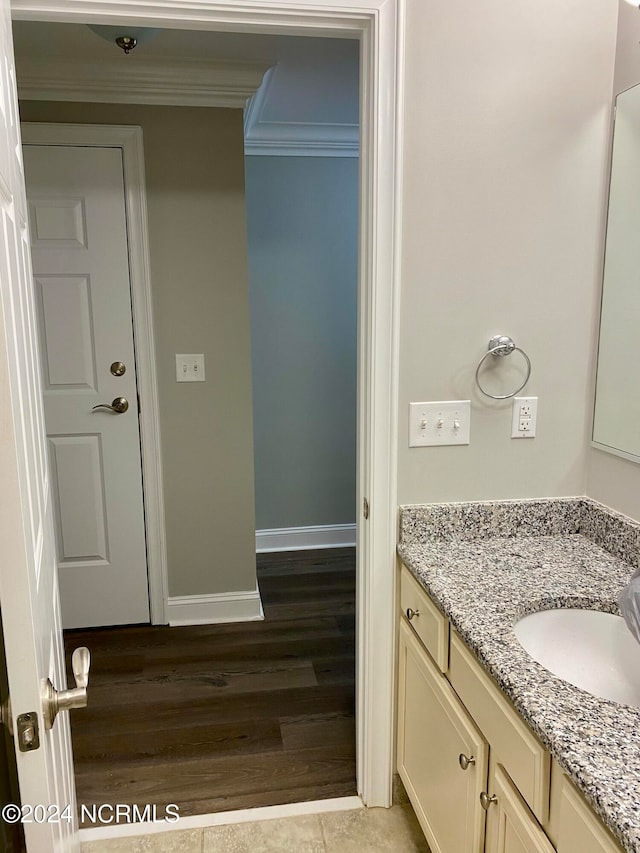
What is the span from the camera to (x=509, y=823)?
1.17 meters

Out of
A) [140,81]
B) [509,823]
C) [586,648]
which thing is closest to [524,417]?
[586,648]

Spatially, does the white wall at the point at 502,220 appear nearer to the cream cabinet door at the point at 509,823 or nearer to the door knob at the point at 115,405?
the cream cabinet door at the point at 509,823

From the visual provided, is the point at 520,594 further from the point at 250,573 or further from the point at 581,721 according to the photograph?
the point at 250,573

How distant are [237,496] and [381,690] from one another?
1336mm

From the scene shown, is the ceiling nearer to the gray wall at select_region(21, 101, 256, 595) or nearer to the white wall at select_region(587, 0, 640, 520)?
the gray wall at select_region(21, 101, 256, 595)

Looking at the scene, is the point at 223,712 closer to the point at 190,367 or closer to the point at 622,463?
the point at 190,367

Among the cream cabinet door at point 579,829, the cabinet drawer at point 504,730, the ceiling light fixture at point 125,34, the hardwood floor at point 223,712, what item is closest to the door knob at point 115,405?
the hardwood floor at point 223,712

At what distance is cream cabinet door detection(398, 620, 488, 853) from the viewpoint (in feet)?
4.30

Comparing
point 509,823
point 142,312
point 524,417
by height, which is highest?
point 142,312

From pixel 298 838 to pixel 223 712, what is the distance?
63 centimetres

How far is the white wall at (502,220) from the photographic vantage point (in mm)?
1579

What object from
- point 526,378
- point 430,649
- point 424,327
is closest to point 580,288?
point 526,378

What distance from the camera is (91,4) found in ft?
4.67

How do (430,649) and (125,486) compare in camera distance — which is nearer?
(430,649)
